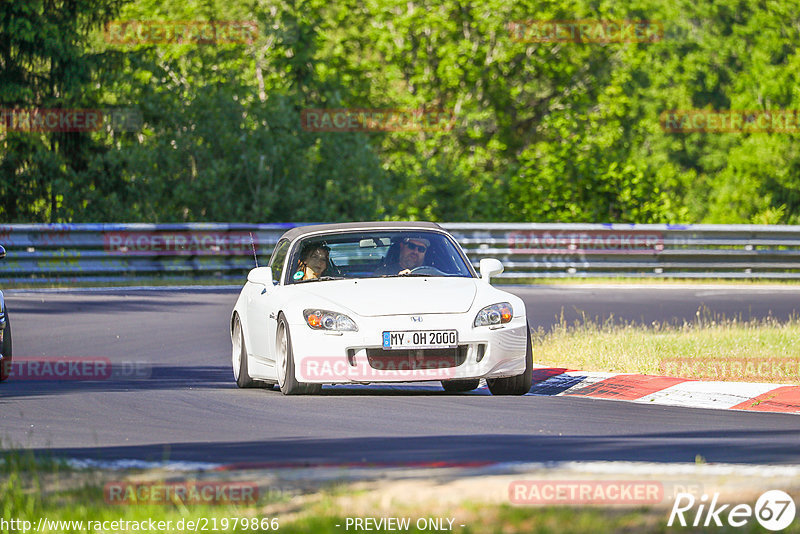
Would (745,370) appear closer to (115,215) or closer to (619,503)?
(619,503)

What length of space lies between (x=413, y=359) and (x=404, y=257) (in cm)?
165

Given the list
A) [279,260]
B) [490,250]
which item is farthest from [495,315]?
[490,250]

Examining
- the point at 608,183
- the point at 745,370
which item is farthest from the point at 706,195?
the point at 745,370

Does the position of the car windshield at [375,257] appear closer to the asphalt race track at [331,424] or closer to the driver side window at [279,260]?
the driver side window at [279,260]

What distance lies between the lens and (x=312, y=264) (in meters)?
12.5

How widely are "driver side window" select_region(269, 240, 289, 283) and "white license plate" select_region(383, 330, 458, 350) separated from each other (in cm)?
192

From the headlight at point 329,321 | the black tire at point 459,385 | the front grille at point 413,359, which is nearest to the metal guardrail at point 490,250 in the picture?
the black tire at point 459,385

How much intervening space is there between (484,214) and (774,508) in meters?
33.1

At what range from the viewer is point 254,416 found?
10.0 metres

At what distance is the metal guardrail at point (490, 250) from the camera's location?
27.1m

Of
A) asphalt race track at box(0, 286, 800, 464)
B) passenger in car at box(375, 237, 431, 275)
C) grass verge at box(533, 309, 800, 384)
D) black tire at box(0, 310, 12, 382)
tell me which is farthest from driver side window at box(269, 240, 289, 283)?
grass verge at box(533, 309, 800, 384)

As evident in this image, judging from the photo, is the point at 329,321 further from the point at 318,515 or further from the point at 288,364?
the point at 318,515

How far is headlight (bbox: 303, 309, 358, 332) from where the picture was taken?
11.1 meters

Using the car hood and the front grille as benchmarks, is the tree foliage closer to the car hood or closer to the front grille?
the car hood
